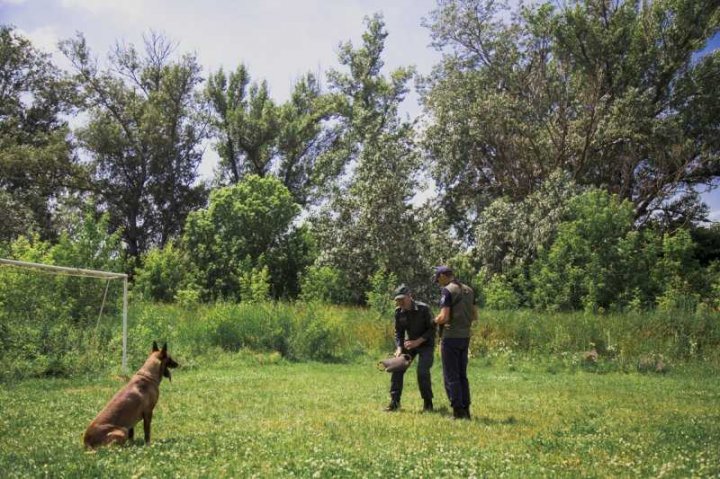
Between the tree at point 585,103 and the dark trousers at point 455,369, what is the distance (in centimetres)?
2646

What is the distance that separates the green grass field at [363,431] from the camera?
6.79 meters

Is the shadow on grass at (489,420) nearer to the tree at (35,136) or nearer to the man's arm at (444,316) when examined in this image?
the man's arm at (444,316)

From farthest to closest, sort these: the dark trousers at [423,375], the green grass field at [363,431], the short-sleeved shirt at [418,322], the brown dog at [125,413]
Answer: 1. the short-sleeved shirt at [418,322]
2. the dark trousers at [423,375]
3. the brown dog at [125,413]
4. the green grass field at [363,431]

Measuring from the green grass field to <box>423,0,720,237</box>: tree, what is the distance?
21608mm

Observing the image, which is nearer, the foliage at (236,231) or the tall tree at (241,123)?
the foliage at (236,231)

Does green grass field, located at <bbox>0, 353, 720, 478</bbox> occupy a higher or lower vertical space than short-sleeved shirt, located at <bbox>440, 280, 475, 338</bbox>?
lower

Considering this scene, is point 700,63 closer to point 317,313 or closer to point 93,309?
point 317,313

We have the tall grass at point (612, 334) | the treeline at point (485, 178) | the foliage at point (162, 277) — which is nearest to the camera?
the tall grass at point (612, 334)

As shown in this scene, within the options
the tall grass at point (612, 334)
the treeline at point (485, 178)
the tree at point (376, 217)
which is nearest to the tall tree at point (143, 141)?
the treeline at point (485, 178)

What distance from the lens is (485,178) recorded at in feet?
130

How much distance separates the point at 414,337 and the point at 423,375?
67cm

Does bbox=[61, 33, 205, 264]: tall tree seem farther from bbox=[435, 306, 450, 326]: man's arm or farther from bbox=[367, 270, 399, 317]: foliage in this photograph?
bbox=[435, 306, 450, 326]: man's arm

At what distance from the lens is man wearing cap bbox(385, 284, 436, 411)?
35.7 feet

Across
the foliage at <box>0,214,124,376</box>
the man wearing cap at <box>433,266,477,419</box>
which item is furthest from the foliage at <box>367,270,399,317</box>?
the man wearing cap at <box>433,266,477,419</box>
